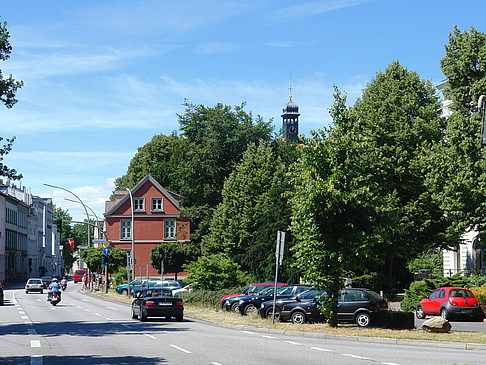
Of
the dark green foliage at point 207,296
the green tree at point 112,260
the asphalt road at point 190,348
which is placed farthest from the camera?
the green tree at point 112,260

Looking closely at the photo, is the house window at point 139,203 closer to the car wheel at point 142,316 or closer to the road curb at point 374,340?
the car wheel at point 142,316

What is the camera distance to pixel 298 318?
83.3ft

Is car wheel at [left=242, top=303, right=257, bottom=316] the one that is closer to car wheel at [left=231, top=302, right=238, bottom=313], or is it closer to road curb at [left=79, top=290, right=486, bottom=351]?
car wheel at [left=231, top=302, right=238, bottom=313]

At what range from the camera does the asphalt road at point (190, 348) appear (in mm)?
14352


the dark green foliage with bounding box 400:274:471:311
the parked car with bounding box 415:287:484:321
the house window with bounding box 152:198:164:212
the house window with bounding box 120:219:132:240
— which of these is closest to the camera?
the parked car with bounding box 415:287:484:321

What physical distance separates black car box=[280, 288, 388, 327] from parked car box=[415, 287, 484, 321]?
477 cm

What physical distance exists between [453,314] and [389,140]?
652 inches

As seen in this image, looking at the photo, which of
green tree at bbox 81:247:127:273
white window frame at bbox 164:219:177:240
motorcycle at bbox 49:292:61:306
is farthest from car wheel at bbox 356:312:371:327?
white window frame at bbox 164:219:177:240

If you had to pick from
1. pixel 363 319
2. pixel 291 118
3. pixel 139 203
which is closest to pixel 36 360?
pixel 363 319

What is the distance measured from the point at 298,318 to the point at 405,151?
1914cm

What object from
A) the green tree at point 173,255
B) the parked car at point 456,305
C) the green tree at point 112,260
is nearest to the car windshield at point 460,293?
the parked car at point 456,305

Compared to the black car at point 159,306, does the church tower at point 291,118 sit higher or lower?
higher

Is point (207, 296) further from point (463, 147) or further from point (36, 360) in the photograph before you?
point (36, 360)

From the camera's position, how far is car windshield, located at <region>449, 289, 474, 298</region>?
2845 cm
